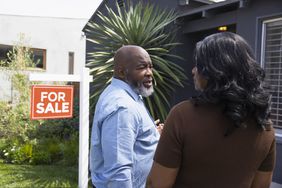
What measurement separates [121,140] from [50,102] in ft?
10.2

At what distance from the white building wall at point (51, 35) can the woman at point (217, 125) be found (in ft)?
48.1

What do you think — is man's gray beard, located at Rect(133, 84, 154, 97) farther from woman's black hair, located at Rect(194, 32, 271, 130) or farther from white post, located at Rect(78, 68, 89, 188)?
white post, located at Rect(78, 68, 89, 188)

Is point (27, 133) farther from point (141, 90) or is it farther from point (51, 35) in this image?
point (51, 35)

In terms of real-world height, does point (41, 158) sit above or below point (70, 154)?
below

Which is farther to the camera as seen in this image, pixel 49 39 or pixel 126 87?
pixel 49 39

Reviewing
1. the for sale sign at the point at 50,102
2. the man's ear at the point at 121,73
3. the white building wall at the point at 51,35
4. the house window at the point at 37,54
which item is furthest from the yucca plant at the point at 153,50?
the house window at the point at 37,54

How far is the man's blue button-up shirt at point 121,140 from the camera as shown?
1.95 metres

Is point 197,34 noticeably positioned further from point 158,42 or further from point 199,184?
point 199,184

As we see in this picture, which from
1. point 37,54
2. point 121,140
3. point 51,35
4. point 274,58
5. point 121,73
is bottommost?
point 121,140

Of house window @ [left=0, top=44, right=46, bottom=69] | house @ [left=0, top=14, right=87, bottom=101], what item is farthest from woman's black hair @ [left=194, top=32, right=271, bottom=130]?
house window @ [left=0, top=44, right=46, bottom=69]

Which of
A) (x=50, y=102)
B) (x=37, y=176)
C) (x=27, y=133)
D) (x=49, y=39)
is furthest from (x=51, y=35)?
(x=50, y=102)

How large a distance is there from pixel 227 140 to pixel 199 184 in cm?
22

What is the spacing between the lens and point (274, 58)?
5.20 meters

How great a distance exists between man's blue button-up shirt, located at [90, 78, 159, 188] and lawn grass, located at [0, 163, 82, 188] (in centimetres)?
382
